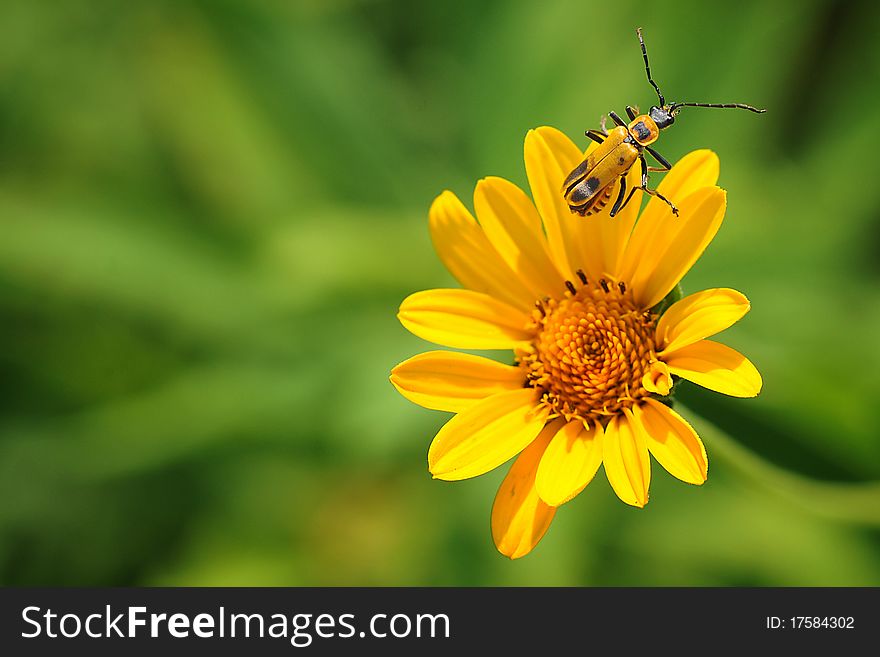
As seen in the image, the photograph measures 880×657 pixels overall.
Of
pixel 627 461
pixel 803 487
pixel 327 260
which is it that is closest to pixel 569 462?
pixel 627 461

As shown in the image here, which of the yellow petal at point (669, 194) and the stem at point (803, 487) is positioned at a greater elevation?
the yellow petal at point (669, 194)

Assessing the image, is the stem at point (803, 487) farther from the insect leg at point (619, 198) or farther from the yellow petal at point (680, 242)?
the insect leg at point (619, 198)

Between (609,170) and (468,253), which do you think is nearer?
(609,170)

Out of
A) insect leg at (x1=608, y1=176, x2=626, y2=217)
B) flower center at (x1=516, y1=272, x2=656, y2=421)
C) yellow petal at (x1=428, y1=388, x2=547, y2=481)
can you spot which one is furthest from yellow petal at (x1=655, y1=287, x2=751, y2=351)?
yellow petal at (x1=428, y1=388, x2=547, y2=481)

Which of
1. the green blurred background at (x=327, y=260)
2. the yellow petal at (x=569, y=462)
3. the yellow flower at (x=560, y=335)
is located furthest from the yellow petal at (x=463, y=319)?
the green blurred background at (x=327, y=260)

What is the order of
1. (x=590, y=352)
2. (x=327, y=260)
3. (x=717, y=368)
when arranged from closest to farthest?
1. (x=717, y=368)
2. (x=590, y=352)
3. (x=327, y=260)

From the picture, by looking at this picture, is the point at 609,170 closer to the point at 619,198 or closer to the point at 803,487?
the point at 619,198

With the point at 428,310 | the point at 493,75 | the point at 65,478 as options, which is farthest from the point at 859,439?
the point at 65,478

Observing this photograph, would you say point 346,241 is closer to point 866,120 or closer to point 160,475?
point 160,475
